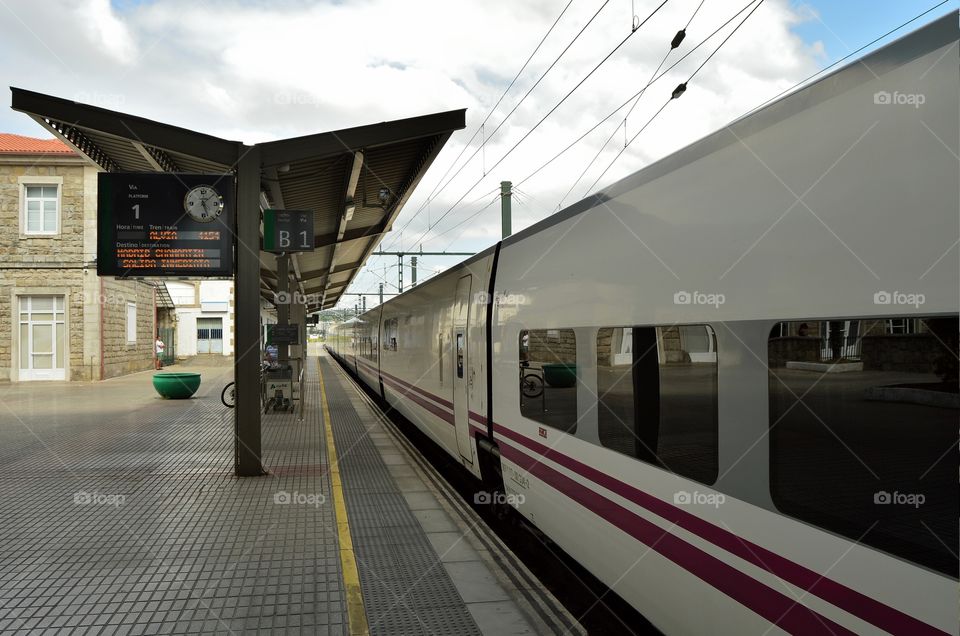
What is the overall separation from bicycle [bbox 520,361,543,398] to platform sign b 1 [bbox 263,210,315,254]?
5.21 m

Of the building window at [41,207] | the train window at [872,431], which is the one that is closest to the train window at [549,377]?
the train window at [872,431]

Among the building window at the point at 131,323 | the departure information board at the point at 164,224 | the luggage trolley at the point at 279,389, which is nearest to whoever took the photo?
the departure information board at the point at 164,224

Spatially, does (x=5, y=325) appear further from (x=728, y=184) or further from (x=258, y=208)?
(x=728, y=184)

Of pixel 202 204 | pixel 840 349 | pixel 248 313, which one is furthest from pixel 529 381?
pixel 202 204

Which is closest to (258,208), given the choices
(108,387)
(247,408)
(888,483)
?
(247,408)

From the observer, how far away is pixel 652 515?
139 inches

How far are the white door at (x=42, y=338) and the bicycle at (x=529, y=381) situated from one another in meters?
23.2

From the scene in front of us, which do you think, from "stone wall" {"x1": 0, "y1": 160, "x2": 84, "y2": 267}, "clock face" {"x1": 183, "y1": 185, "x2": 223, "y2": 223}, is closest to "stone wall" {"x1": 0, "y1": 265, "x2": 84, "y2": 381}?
"stone wall" {"x1": 0, "y1": 160, "x2": 84, "y2": 267}

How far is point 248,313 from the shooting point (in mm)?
8484

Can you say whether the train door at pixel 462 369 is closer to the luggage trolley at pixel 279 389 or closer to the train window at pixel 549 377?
the train window at pixel 549 377

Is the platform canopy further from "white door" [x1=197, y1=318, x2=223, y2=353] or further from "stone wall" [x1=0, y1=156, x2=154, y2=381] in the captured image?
"white door" [x1=197, y1=318, x2=223, y2=353]

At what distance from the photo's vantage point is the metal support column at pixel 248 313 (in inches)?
331

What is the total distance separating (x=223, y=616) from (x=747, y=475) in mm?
3286

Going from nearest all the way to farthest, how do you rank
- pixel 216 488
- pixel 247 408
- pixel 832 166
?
1. pixel 832 166
2. pixel 216 488
3. pixel 247 408
